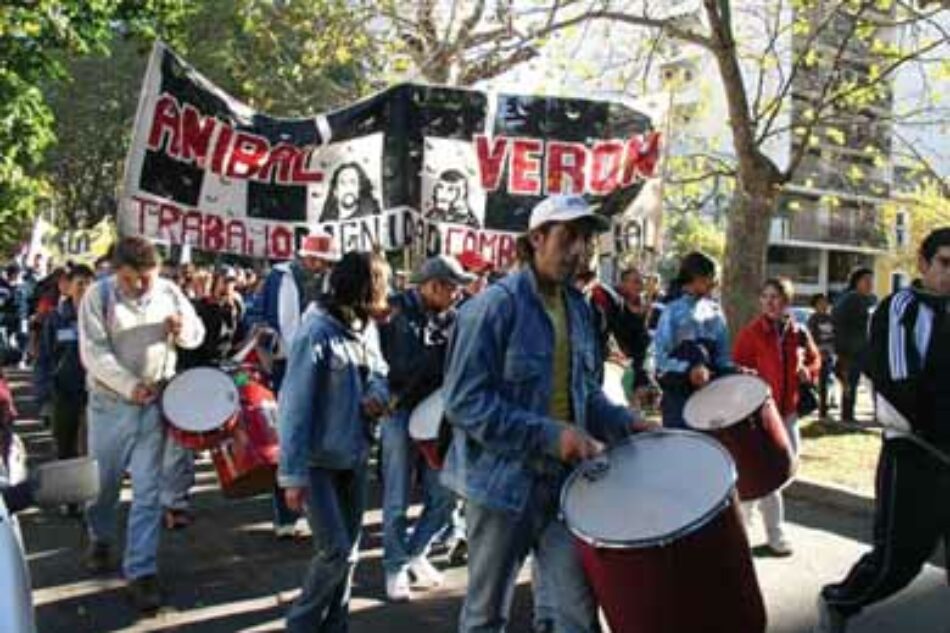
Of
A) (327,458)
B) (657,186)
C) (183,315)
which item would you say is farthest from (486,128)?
(327,458)

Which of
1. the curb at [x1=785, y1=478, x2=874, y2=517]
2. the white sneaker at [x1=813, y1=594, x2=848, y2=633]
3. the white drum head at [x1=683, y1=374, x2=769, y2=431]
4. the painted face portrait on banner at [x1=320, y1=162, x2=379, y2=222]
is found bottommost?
the curb at [x1=785, y1=478, x2=874, y2=517]

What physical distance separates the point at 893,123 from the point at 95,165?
1401 inches

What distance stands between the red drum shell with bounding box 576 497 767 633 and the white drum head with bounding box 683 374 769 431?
2.53 meters

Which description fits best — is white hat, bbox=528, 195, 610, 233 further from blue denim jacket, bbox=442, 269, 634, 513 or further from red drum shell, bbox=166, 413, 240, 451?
red drum shell, bbox=166, 413, 240, 451

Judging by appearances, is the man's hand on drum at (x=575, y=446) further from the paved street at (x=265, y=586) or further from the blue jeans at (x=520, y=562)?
the paved street at (x=265, y=586)

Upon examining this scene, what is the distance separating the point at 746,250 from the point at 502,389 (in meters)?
9.23

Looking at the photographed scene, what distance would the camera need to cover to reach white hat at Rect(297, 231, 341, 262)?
858cm

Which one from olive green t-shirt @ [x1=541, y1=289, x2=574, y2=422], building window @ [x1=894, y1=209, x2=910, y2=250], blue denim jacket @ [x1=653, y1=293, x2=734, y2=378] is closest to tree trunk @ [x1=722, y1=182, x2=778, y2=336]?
blue denim jacket @ [x1=653, y1=293, x2=734, y2=378]

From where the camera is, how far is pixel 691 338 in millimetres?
7105

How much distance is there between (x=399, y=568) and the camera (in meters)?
6.65

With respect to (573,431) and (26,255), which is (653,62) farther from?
(26,255)

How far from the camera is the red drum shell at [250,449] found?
6.75 meters

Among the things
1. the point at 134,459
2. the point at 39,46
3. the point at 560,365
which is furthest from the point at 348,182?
the point at 39,46

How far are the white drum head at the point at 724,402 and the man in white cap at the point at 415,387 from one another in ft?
4.66
